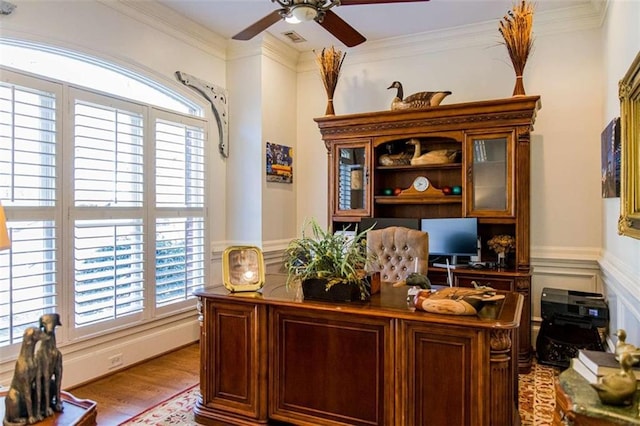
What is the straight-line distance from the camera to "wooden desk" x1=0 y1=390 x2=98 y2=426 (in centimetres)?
166

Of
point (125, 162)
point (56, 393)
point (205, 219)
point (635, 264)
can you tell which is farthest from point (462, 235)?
point (56, 393)

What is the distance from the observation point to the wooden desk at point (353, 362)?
199 centimetres

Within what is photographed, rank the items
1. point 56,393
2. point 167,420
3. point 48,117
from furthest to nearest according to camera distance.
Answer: point 48,117 < point 167,420 < point 56,393

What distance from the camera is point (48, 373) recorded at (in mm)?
1704

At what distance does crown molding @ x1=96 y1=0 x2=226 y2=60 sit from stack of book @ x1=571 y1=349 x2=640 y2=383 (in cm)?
394

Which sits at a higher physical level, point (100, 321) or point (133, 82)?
point (133, 82)

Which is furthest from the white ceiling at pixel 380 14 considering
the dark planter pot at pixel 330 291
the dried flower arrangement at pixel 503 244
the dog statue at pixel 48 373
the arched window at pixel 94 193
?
the dog statue at pixel 48 373

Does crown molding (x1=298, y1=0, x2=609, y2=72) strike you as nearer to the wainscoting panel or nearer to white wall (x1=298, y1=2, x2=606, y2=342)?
white wall (x1=298, y1=2, x2=606, y2=342)

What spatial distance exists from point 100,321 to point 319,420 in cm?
201

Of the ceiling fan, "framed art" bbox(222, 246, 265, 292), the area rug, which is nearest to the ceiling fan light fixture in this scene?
the ceiling fan

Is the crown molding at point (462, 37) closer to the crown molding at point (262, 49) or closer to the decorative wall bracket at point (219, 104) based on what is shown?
the crown molding at point (262, 49)

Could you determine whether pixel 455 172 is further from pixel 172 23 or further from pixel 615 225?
pixel 172 23

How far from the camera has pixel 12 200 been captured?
279 centimetres

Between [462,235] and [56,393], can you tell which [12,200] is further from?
[462,235]
